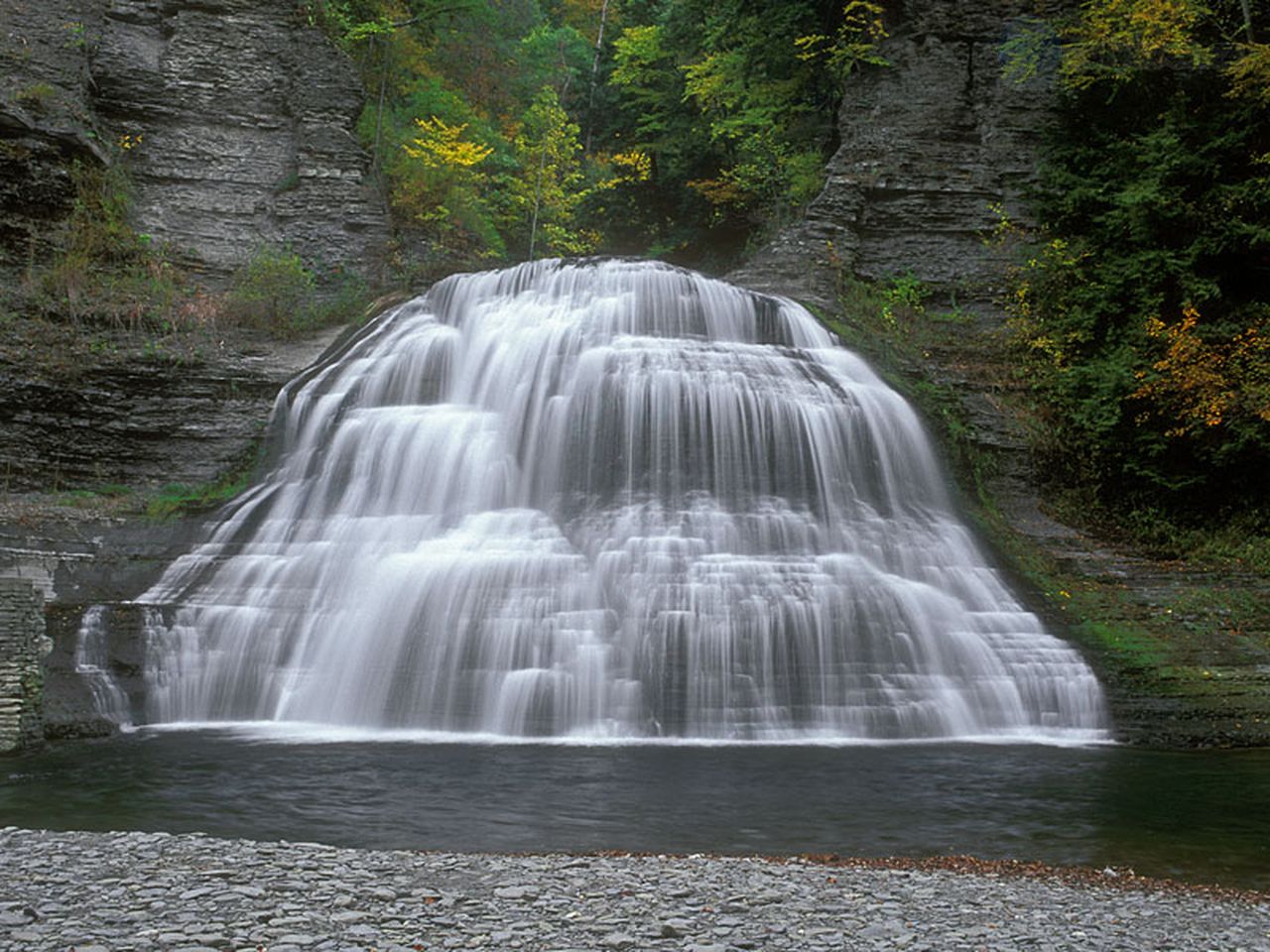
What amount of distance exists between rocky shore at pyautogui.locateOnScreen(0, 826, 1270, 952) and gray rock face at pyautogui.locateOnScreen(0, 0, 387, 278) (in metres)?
18.3

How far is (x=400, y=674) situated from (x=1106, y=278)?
13802 mm

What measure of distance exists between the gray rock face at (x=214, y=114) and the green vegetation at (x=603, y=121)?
1672mm

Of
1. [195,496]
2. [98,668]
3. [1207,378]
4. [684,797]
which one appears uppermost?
[1207,378]

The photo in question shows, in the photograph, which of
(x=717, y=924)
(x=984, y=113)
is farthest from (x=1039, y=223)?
(x=717, y=924)

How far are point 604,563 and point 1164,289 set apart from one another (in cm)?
1137

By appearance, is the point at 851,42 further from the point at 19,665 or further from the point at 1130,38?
the point at 19,665

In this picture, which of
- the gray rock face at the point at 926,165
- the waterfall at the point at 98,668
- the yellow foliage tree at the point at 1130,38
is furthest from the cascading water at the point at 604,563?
the yellow foliage tree at the point at 1130,38

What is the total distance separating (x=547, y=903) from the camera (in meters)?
5.38

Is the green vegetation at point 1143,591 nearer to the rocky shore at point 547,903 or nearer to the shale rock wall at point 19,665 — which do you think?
the rocky shore at point 547,903

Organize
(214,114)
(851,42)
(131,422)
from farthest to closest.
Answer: (851,42)
(214,114)
(131,422)

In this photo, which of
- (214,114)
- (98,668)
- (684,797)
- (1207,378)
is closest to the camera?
(684,797)

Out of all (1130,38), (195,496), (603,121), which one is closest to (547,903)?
(195,496)

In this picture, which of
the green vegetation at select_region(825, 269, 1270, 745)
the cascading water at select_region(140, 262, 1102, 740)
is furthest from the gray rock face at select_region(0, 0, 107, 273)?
the green vegetation at select_region(825, 269, 1270, 745)

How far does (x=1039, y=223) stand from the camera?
20.7m
